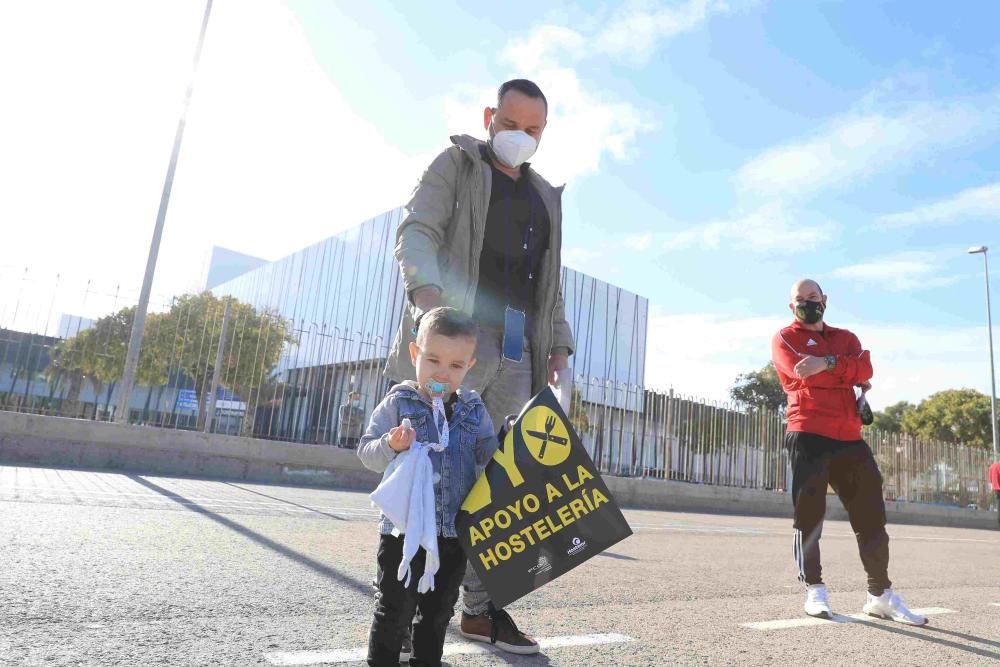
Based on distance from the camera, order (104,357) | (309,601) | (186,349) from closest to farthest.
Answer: (309,601), (104,357), (186,349)

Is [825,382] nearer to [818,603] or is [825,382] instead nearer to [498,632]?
[818,603]

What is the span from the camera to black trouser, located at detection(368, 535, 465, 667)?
6.04ft

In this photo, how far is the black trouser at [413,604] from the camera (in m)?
1.84

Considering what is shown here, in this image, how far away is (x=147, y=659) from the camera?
1.91 m

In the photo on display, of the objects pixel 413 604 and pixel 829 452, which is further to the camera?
pixel 829 452

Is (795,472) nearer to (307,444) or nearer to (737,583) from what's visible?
(737,583)

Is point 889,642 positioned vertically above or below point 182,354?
below

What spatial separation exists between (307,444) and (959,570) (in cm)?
866

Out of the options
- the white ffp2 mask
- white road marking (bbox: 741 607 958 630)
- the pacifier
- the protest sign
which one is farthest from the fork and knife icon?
white road marking (bbox: 741 607 958 630)

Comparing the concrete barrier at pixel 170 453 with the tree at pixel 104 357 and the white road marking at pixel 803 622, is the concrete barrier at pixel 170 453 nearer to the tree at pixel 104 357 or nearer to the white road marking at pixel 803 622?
the tree at pixel 104 357

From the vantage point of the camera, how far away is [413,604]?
6.17ft

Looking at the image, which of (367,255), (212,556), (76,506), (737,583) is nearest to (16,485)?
(76,506)

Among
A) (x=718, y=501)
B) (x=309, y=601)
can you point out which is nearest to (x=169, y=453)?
(x=309, y=601)

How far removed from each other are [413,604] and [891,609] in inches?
113
